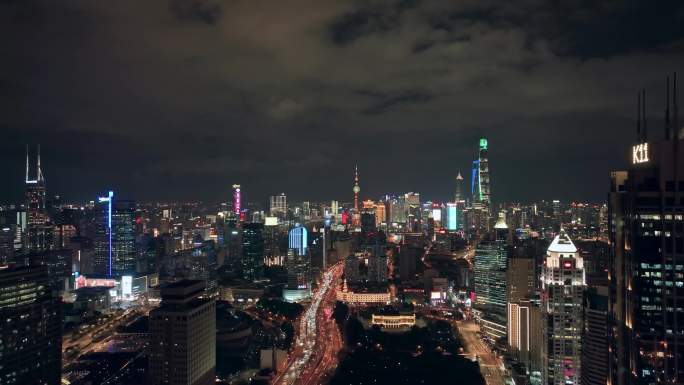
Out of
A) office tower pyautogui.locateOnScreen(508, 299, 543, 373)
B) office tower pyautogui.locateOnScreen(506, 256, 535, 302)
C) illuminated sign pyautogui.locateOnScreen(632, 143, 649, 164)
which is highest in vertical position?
illuminated sign pyautogui.locateOnScreen(632, 143, 649, 164)

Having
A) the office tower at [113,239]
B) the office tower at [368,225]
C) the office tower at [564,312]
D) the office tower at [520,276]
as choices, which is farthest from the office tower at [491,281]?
the office tower at [368,225]

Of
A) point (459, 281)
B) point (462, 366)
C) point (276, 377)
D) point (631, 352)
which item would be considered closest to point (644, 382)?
point (631, 352)

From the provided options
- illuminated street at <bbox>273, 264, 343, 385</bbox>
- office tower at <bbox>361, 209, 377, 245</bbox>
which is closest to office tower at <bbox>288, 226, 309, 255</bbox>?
illuminated street at <bbox>273, 264, 343, 385</bbox>

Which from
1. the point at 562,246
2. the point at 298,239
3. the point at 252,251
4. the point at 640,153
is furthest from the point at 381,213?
the point at 640,153

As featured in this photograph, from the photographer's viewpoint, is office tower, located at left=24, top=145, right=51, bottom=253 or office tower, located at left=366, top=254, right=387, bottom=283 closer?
office tower, located at left=24, top=145, right=51, bottom=253

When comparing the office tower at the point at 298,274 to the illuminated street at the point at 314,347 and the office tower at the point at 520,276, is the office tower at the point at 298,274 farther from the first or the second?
the office tower at the point at 520,276

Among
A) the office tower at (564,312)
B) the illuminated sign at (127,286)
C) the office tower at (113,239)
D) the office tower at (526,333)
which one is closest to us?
the office tower at (564,312)

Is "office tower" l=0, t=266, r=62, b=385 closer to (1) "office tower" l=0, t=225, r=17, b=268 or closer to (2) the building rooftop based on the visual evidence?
(2) the building rooftop
